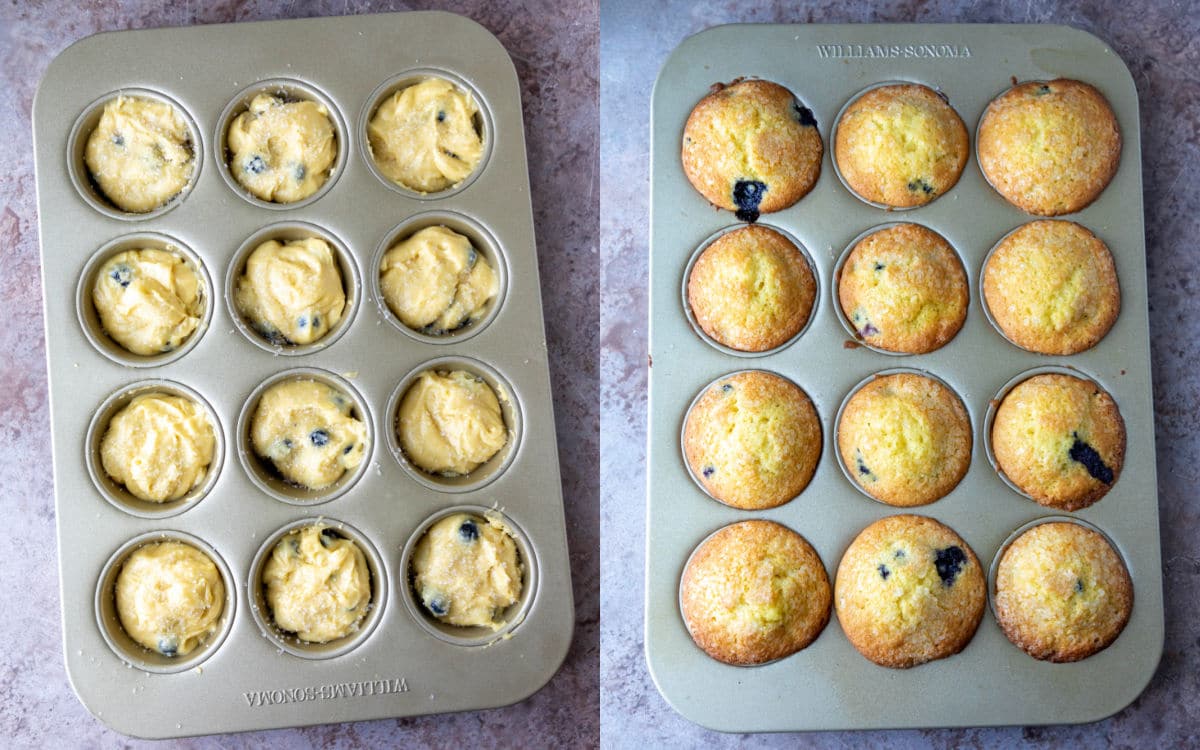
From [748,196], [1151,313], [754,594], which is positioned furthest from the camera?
[1151,313]

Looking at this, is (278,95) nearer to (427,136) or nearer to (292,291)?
(427,136)

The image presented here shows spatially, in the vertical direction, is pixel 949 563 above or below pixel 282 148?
below

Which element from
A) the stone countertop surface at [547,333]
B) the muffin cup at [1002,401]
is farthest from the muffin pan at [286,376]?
the muffin cup at [1002,401]

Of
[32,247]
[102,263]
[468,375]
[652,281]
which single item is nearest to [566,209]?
[652,281]

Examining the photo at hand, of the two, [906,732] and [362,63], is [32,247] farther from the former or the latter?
[906,732]

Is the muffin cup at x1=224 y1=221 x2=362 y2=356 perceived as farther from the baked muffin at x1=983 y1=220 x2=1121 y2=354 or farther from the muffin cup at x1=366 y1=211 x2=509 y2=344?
the baked muffin at x1=983 y1=220 x2=1121 y2=354

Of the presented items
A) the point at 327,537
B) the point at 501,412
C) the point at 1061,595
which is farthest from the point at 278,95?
the point at 1061,595
